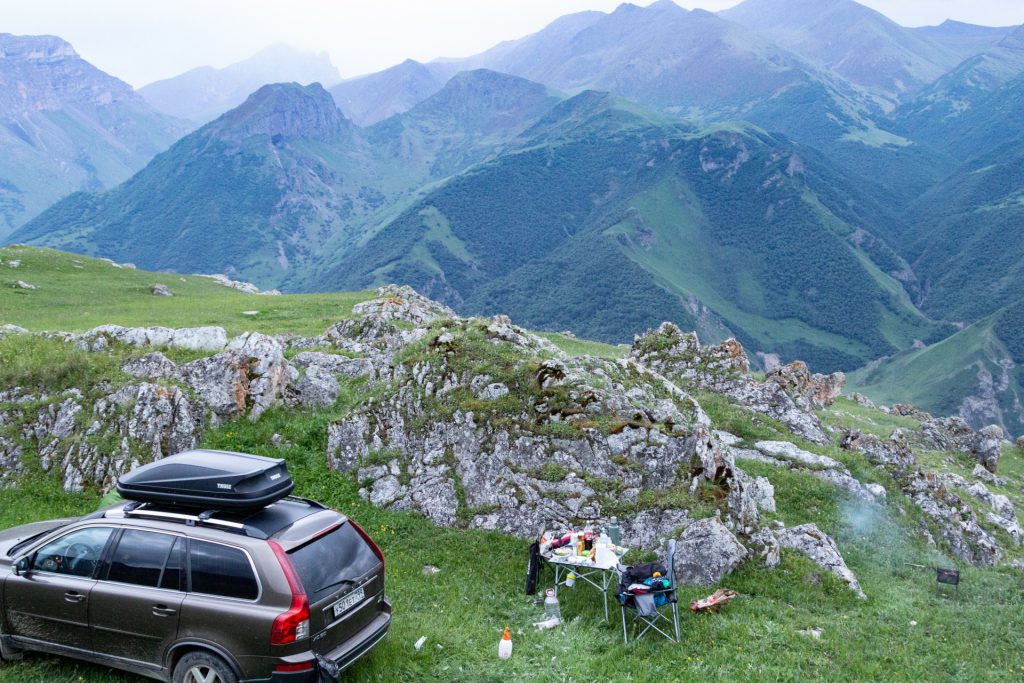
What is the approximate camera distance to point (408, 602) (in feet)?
39.6

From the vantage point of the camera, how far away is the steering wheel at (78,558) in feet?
30.0

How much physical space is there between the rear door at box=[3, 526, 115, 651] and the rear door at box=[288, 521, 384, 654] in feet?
10.4

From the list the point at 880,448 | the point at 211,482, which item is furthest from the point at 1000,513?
the point at 211,482

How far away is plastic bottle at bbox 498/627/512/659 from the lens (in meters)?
10.1

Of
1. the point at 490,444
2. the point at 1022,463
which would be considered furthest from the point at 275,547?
the point at 1022,463

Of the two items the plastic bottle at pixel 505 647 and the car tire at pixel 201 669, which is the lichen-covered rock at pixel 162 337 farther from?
the plastic bottle at pixel 505 647

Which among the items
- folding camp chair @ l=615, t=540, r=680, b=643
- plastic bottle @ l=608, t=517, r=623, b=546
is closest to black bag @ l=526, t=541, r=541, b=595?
plastic bottle @ l=608, t=517, r=623, b=546

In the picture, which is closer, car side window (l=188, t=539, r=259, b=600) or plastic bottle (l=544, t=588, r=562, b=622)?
car side window (l=188, t=539, r=259, b=600)

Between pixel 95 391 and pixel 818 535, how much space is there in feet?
66.1

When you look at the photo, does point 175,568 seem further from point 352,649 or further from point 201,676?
point 352,649

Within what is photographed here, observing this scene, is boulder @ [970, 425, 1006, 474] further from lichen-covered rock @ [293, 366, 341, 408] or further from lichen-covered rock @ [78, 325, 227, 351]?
lichen-covered rock @ [78, 325, 227, 351]

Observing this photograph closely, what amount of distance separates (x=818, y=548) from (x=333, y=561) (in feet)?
36.5

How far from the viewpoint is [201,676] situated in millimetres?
8484

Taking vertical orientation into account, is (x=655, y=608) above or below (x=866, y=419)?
above
